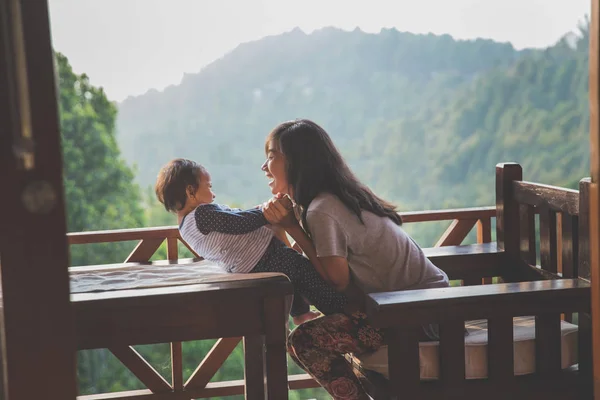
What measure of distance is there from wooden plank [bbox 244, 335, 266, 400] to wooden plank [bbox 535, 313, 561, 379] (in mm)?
949

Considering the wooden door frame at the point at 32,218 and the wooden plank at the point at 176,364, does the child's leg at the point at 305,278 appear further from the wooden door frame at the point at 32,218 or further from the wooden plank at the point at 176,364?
the wooden door frame at the point at 32,218

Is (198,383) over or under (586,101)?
under

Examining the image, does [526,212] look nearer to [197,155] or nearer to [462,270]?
[462,270]

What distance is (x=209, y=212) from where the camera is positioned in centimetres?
236

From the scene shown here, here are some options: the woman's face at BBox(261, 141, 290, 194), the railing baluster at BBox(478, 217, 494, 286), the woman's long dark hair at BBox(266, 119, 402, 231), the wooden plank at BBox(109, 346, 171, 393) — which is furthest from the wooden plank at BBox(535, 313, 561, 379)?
the wooden plank at BBox(109, 346, 171, 393)

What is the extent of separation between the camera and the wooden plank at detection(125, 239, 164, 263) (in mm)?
2752

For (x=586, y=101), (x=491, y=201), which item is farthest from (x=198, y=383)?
(x=586, y=101)

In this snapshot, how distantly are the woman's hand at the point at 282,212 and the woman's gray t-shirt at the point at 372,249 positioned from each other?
10 cm

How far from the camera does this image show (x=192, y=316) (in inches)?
77.2

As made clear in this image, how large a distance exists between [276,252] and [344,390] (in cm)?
50

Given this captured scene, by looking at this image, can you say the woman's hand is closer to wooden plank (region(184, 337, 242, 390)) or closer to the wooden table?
the wooden table

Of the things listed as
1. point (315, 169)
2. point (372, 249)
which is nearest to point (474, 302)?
point (372, 249)

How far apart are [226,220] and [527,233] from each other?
1.09m

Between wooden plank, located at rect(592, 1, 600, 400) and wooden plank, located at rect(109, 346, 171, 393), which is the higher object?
wooden plank, located at rect(592, 1, 600, 400)
